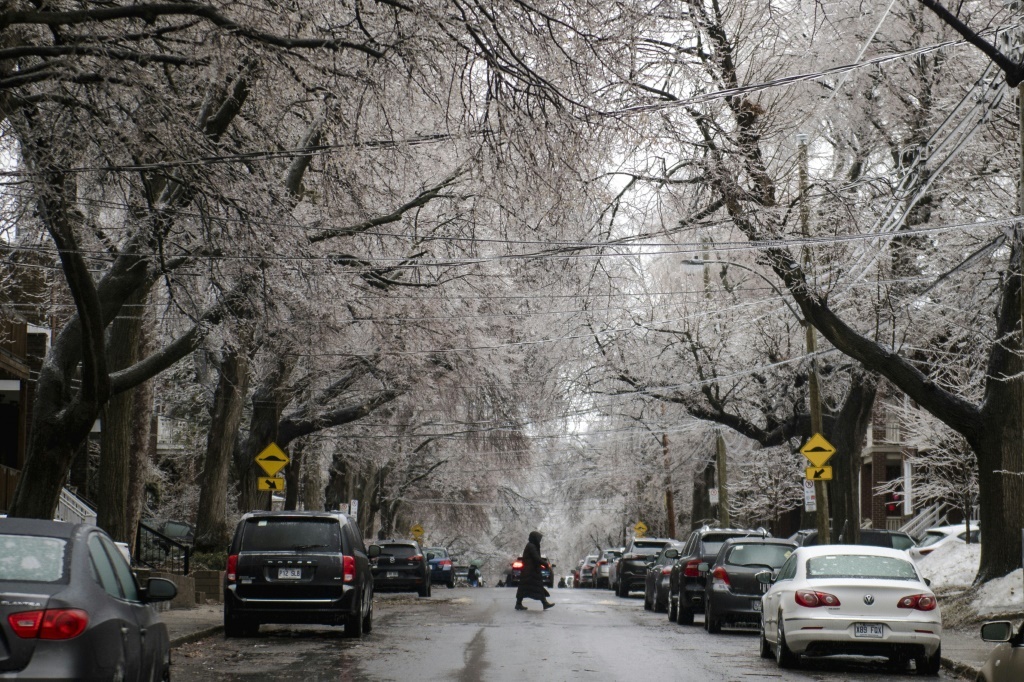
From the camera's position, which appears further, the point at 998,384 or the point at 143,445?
the point at 143,445

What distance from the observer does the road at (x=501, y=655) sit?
13633 mm

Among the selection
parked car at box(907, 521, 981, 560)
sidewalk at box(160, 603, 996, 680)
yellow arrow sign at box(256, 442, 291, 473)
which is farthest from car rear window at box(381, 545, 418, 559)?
sidewalk at box(160, 603, 996, 680)

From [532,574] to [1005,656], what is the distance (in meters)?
21.3

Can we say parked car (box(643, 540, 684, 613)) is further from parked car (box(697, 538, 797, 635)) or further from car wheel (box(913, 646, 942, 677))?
car wheel (box(913, 646, 942, 677))

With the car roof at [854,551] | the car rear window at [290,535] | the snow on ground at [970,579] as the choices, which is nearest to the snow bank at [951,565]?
the snow on ground at [970,579]

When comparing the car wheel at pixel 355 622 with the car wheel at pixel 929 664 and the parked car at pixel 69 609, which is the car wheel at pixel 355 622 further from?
the parked car at pixel 69 609

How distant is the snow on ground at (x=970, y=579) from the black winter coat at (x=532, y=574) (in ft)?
28.1

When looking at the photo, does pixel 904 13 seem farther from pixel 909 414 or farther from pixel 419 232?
pixel 909 414

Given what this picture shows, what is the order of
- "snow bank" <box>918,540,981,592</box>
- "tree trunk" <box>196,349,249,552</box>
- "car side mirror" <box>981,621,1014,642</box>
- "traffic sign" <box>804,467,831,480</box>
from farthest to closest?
"tree trunk" <box>196,349,249,552</box>, "snow bank" <box>918,540,981,592</box>, "traffic sign" <box>804,467,831,480</box>, "car side mirror" <box>981,621,1014,642</box>

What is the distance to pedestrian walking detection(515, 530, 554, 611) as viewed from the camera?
28.1 m

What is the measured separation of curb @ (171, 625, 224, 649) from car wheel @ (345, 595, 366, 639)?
1910 mm

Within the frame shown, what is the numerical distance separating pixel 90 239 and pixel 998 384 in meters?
14.2

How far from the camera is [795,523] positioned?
195ft

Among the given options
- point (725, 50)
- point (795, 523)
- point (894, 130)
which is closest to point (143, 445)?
point (725, 50)
